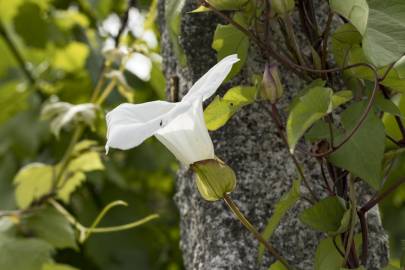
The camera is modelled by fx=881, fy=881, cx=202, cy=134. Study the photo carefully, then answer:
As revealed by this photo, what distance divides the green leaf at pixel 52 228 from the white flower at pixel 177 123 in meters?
0.58

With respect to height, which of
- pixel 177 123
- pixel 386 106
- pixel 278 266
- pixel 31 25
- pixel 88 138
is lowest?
pixel 88 138

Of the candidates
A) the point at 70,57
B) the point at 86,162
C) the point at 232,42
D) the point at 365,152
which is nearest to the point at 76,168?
the point at 86,162

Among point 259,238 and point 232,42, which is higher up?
point 232,42

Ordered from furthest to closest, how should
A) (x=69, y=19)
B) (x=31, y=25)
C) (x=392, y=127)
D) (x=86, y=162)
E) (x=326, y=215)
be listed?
1. (x=69, y=19)
2. (x=31, y=25)
3. (x=86, y=162)
4. (x=392, y=127)
5. (x=326, y=215)

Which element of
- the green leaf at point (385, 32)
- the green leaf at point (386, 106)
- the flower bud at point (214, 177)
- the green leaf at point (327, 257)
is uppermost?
the green leaf at point (385, 32)

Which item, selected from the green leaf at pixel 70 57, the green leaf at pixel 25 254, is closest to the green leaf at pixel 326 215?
the green leaf at pixel 25 254

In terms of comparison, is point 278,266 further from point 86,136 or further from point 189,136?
point 86,136

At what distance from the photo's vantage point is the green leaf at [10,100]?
1.97m

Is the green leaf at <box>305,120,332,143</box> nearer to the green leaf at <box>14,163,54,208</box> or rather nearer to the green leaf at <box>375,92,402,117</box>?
the green leaf at <box>375,92,402,117</box>

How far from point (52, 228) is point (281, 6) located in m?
0.67

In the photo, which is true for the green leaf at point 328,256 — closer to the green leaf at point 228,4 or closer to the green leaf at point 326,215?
the green leaf at point 326,215

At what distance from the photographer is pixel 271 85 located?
0.82m

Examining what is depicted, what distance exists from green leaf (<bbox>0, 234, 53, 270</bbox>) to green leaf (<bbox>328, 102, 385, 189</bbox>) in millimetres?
621

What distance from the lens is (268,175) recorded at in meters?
0.95
